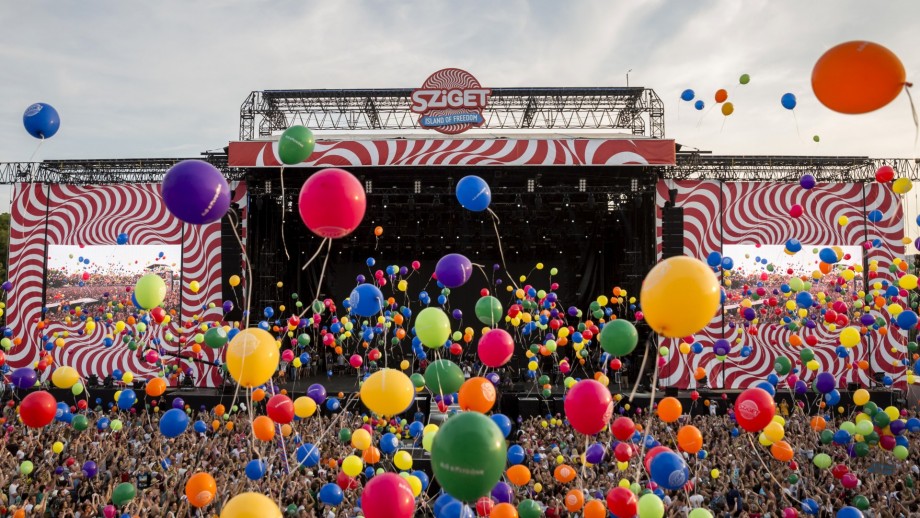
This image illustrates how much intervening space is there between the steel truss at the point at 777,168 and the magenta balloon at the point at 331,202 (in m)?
12.9

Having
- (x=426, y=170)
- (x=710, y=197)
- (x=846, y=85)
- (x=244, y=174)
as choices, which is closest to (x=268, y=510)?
(x=846, y=85)

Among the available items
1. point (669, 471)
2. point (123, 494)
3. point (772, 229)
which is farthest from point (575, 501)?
point (772, 229)

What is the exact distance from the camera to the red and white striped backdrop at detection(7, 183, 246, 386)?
1574cm

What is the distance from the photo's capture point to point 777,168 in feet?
51.3

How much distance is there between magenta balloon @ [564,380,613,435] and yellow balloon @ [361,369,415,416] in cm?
108

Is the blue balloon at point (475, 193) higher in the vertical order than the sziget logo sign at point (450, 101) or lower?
lower

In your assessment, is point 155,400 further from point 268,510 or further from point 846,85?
point 846,85

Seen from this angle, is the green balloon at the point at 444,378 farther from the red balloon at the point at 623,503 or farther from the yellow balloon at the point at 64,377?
the yellow balloon at the point at 64,377

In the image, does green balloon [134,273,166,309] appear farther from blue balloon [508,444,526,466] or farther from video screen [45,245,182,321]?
video screen [45,245,182,321]

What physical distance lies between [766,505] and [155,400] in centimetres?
1145

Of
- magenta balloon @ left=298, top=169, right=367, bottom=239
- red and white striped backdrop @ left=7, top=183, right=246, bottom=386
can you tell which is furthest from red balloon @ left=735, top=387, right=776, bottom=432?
red and white striped backdrop @ left=7, top=183, right=246, bottom=386

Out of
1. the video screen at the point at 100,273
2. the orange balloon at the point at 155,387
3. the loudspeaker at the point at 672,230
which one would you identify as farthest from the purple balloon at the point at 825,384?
the video screen at the point at 100,273

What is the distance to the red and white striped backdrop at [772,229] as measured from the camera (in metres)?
15.3

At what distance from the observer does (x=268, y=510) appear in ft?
10.6
